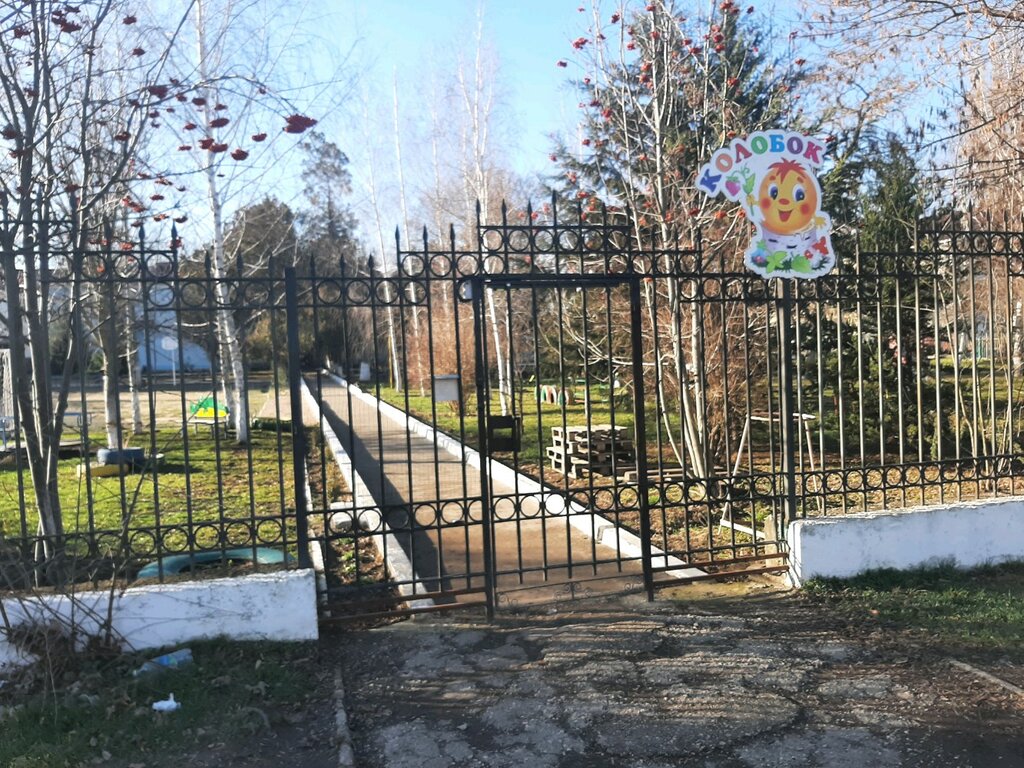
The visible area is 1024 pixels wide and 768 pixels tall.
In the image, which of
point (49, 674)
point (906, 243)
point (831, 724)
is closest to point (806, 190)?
point (831, 724)

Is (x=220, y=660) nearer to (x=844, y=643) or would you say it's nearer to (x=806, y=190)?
(x=844, y=643)

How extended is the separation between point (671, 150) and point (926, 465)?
14.0 feet

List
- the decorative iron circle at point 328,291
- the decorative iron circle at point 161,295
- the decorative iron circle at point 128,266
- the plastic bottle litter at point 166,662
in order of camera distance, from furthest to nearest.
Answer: the decorative iron circle at point 328,291 < the decorative iron circle at point 161,295 < the decorative iron circle at point 128,266 < the plastic bottle litter at point 166,662

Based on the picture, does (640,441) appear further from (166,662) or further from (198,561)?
(198,561)

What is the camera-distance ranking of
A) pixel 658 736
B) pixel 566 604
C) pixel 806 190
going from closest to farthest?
1. pixel 658 736
2. pixel 566 604
3. pixel 806 190

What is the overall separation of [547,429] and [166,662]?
12896mm

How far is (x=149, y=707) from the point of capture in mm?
4402

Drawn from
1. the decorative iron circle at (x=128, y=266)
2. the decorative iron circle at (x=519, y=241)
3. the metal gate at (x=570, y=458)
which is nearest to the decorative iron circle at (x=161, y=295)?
the decorative iron circle at (x=128, y=266)

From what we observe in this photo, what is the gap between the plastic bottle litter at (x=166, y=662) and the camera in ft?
15.6

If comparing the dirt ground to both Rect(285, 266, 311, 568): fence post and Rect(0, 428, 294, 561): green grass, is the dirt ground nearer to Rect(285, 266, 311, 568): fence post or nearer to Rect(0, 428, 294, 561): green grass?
Rect(285, 266, 311, 568): fence post

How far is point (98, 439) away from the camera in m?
18.4

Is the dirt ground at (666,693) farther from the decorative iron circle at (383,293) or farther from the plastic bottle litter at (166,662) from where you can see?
the decorative iron circle at (383,293)

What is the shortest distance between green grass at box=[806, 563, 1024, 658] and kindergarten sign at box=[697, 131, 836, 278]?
2.39 metres

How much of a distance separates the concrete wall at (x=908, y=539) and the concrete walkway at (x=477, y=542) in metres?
1.37
